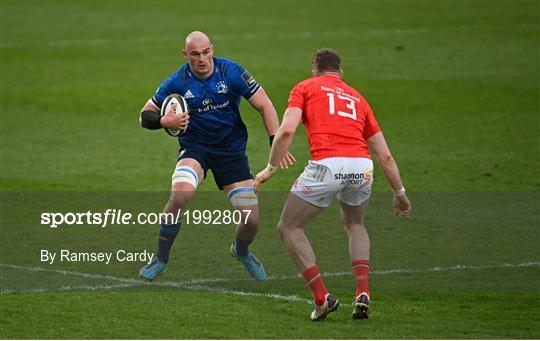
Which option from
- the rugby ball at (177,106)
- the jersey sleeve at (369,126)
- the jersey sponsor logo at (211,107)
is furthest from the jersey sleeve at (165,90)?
the jersey sleeve at (369,126)

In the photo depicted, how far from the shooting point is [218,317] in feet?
37.5

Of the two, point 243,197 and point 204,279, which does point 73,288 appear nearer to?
point 204,279

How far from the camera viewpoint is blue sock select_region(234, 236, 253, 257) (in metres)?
13.4

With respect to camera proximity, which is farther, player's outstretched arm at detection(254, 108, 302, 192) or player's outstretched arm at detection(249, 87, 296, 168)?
player's outstretched arm at detection(249, 87, 296, 168)

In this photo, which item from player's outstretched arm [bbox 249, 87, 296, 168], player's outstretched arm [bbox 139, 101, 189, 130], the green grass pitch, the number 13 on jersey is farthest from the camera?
player's outstretched arm [bbox 249, 87, 296, 168]

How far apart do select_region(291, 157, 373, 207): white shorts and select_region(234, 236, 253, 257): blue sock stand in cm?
219

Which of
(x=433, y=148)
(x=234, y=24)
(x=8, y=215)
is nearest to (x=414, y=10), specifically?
(x=234, y=24)

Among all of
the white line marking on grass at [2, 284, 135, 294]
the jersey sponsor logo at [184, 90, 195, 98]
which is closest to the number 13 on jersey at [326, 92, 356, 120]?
the jersey sponsor logo at [184, 90, 195, 98]

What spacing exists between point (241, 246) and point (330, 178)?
8.21 feet

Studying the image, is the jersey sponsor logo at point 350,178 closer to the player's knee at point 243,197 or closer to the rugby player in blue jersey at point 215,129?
the rugby player in blue jersey at point 215,129

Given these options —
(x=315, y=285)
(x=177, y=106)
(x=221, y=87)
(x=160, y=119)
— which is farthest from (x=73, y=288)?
(x=315, y=285)

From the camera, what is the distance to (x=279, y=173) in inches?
824

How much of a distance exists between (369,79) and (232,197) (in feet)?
52.4

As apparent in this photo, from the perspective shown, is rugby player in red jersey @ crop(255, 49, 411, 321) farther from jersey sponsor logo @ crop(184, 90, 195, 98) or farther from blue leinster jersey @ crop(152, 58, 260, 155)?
jersey sponsor logo @ crop(184, 90, 195, 98)
